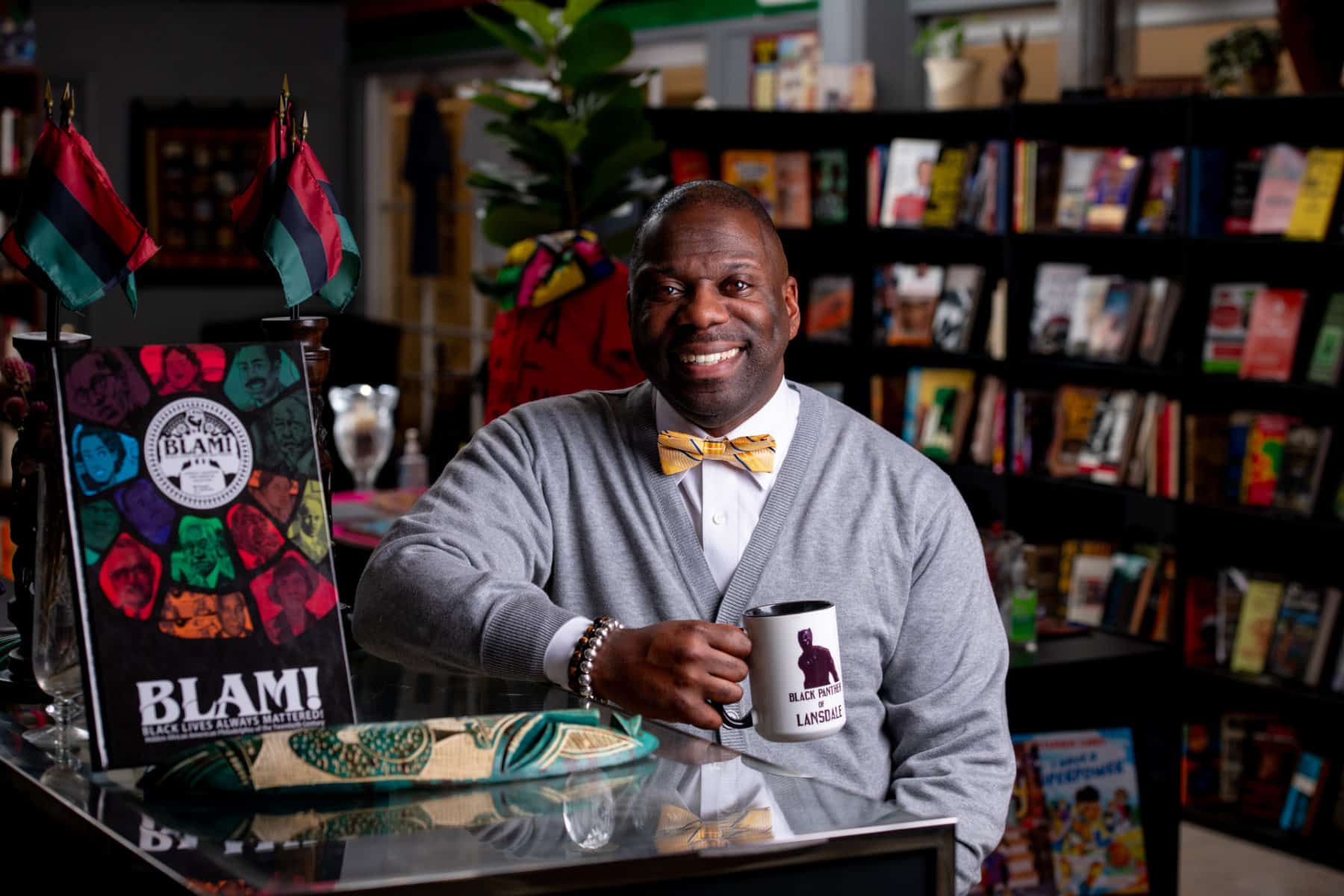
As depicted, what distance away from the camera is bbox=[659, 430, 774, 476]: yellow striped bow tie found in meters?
1.99

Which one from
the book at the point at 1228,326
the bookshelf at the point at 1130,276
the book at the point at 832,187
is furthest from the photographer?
the book at the point at 832,187

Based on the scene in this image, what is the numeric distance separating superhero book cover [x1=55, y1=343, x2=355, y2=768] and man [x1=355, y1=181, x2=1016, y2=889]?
404 mm

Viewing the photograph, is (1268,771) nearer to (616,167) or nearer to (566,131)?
(616,167)

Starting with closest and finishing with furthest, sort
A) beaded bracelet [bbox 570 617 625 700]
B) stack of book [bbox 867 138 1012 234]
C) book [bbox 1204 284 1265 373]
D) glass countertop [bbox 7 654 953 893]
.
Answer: glass countertop [bbox 7 654 953 893] < beaded bracelet [bbox 570 617 625 700] < book [bbox 1204 284 1265 373] < stack of book [bbox 867 138 1012 234]

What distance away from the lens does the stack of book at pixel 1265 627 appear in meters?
4.56

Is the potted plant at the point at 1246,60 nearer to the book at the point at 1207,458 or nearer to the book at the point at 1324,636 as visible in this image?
the book at the point at 1207,458

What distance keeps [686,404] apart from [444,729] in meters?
0.81

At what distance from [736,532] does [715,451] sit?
0.10m

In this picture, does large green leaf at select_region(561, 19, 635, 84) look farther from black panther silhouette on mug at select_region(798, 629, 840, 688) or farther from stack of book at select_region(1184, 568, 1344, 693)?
stack of book at select_region(1184, 568, 1344, 693)

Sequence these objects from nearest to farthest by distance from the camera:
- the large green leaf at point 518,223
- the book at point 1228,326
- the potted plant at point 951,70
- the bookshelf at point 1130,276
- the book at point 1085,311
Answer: the large green leaf at point 518,223 < the bookshelf at point 1130,276 < the book at point 1228,326 < the book at point 1085,311 < the potted plant at point 951,70

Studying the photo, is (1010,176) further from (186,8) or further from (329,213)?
(186,8)

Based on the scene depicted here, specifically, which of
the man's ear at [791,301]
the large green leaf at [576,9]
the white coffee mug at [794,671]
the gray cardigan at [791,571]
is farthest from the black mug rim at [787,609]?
the large green leaf at [576,9]

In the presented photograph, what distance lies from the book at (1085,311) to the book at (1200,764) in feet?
4.10

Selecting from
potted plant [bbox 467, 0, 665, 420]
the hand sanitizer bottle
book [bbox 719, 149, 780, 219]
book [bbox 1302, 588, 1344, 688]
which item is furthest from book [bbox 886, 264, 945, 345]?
potted plant [bbox 467, 0, 665, 420]
